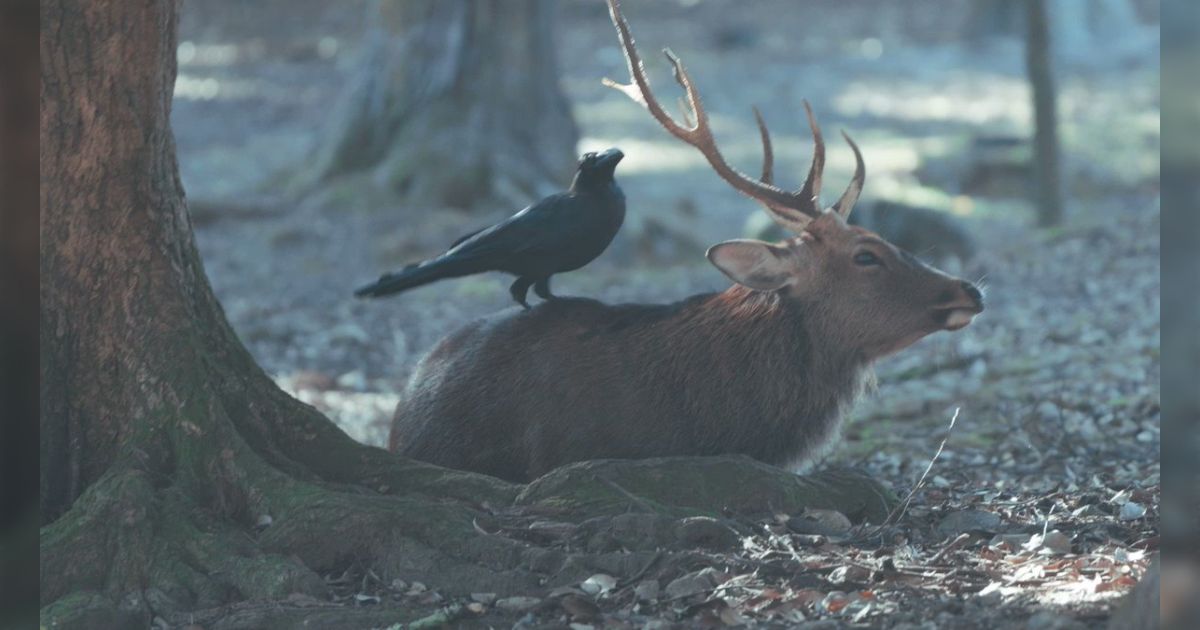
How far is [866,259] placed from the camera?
5684mm

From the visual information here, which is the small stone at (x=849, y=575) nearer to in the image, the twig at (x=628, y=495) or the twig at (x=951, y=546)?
the twig at (x=951, y=546)

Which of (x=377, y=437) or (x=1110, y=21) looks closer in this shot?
(x=377, y=437)

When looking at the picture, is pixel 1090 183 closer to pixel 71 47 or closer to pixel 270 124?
pixel 270 124

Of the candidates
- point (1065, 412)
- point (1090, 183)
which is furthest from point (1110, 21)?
point (1065, 412)

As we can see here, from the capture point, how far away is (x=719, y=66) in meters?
24.4

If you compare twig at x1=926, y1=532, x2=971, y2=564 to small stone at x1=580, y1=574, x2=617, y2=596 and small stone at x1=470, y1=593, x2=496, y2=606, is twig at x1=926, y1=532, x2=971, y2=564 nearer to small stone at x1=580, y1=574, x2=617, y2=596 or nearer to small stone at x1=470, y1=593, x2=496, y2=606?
small stone at x1=580, y1=574, x2=617, y2=596

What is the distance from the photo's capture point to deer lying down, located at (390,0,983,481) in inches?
212

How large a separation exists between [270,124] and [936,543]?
16.7 meters

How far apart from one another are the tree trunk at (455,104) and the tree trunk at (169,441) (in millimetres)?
8404

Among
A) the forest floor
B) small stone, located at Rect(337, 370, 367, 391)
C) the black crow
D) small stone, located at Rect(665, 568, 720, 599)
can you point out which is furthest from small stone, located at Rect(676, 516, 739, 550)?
small stone, located at Rect(337, 370, 367, 391)

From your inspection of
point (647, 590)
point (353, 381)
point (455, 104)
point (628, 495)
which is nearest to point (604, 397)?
point (628, 495)

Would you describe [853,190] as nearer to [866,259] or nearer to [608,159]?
[866,259]

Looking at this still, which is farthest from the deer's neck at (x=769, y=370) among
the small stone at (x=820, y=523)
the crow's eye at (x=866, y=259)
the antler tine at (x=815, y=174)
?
the small stone at (x=820, y=523)

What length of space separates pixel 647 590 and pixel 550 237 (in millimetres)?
1537
